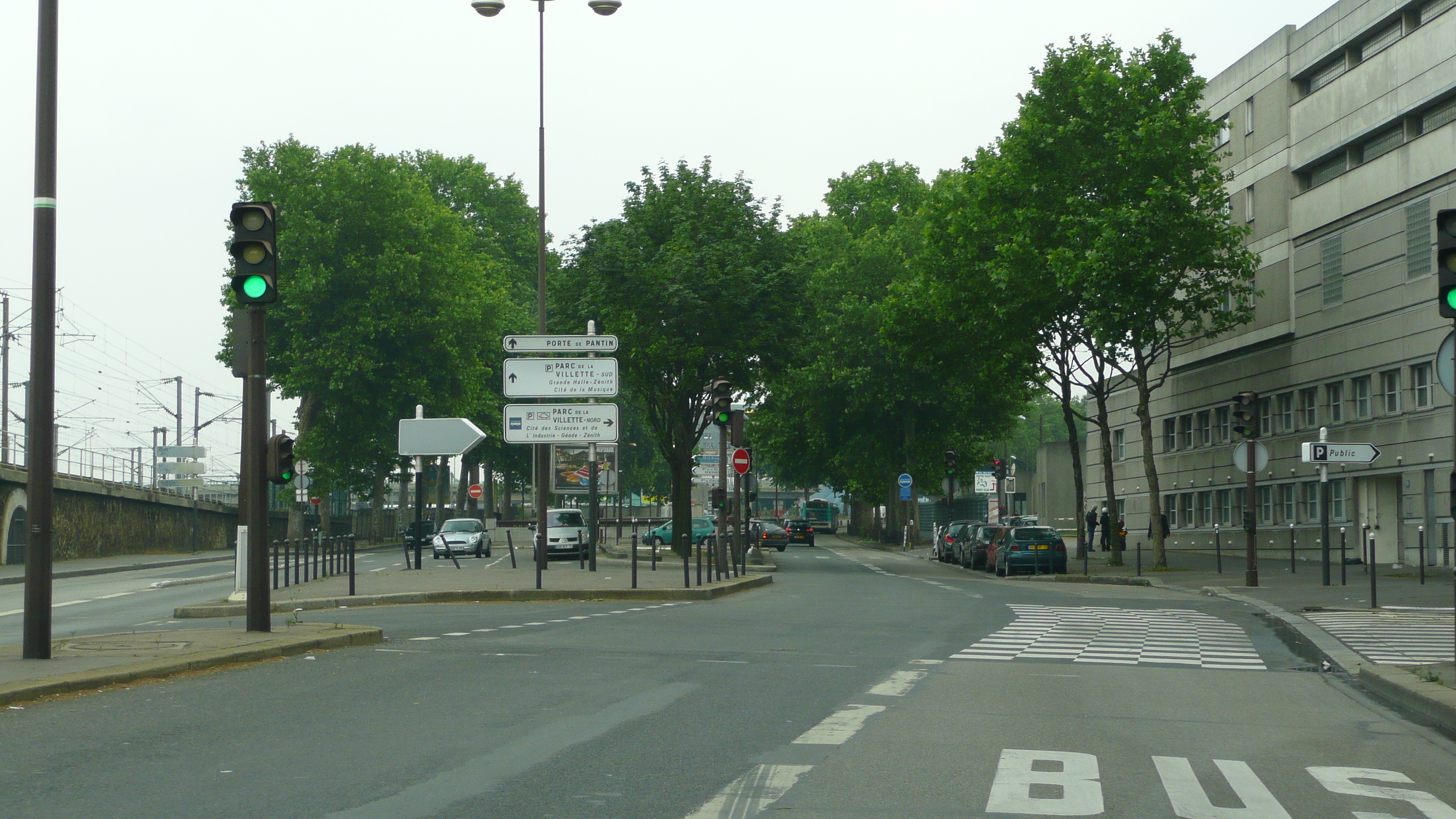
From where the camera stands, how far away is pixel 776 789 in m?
6.96

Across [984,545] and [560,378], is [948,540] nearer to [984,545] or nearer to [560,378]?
[984,545]

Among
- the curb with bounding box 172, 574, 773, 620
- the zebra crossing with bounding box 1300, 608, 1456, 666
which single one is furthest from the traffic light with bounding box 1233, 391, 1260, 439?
the curb with bounding box 172, 574, 773, 620

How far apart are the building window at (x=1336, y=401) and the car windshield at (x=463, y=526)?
92.6 feet

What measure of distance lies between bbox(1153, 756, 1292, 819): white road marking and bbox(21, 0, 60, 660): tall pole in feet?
27.7

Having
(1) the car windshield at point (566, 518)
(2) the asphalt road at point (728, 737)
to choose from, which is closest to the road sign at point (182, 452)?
(1) the car windshield at point (566, 518)

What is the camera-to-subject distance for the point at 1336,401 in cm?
4325

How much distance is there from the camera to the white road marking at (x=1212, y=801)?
661 cm

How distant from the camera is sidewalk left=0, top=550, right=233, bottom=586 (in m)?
40.4

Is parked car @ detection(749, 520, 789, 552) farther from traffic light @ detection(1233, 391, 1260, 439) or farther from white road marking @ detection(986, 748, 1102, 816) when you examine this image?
white road marking @ detection(986, 748, 1102, 816)

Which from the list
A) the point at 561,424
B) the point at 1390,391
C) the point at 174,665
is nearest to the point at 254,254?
the point at 174,665

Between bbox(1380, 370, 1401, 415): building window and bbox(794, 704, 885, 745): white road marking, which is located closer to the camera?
bbox(794, 704, 885, 745): white road marking

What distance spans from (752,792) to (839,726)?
7.60 feet

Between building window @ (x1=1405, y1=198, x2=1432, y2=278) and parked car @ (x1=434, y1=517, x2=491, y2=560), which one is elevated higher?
building window @ (x1=1405, y1=198, x2=1432, y2=278)

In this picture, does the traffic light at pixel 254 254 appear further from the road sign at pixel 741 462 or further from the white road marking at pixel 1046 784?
the road sign at pixel 741 462
